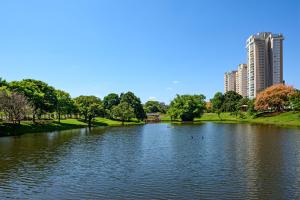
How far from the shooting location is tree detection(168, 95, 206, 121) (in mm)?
167500

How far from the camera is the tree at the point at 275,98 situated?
142 metres

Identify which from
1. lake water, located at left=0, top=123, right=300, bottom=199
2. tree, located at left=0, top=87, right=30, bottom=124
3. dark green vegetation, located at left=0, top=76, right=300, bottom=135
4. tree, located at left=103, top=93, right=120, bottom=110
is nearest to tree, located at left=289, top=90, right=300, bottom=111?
dark green vegetation, located at left=0, top=76, right=300, bottom=135

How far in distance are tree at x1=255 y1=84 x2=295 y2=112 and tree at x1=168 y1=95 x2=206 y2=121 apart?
3209cm

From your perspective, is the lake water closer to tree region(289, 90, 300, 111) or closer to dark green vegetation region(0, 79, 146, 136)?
dark green vegetation region(0, 79, 146, 136)

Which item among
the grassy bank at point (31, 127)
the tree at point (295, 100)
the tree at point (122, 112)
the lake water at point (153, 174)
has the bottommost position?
the lake water at point (153, 174)

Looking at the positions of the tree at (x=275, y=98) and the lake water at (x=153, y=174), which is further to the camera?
the tree at (x=275, y=98)

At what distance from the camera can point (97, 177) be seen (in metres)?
30.1

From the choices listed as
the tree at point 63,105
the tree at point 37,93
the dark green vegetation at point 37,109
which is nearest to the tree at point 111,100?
the dark green vegetation at point 37,109

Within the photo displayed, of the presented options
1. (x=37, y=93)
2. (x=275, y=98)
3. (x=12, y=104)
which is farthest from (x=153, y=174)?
(x=275, y=98)

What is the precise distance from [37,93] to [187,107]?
282ft

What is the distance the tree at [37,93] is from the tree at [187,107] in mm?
74502

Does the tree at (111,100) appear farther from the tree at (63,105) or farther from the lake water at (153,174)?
the lake water at (153,174)

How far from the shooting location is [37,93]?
99.9 metres

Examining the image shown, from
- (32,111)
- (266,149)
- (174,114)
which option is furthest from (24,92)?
(174,114)
